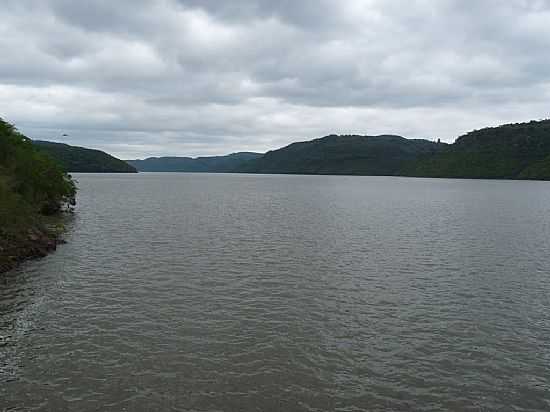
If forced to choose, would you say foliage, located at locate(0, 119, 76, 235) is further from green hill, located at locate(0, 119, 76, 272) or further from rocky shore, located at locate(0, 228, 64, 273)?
rocky shore, located at locate(0, 228, 64, 273)

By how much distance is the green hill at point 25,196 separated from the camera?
3966cm

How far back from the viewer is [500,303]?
2931 cm

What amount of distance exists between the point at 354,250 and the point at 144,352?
3045cm

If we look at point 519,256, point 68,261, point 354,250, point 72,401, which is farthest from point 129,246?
point 519,256

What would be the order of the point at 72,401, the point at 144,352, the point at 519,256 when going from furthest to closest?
the point at 519,256
the point at 144,352
the point at 72,401

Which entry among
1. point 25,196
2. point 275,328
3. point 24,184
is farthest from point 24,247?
point 275,328

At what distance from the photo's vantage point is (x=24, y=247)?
39.8 meters

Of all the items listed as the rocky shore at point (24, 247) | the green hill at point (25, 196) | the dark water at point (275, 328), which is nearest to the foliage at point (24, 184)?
the green hill at point (25, 196)

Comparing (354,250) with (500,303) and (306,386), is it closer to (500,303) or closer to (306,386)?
(500,303)

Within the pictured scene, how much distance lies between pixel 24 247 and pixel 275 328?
87.1 feet

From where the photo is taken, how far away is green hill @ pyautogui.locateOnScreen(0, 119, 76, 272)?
39.7 meters

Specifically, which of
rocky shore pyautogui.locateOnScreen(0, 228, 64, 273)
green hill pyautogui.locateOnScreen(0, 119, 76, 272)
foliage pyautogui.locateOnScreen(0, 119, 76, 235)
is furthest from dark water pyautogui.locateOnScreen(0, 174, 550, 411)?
foliage pyautogui.locateOnScreen(0, 119, 76, 235)

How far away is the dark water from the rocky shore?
1185mm

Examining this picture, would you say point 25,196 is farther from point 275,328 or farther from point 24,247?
point 275,328
